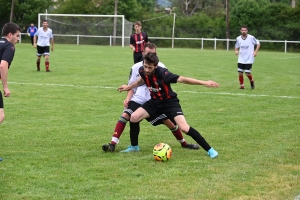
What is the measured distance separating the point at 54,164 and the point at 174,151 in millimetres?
1810

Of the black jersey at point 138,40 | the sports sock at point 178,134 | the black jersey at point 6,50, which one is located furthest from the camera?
the black jersey at point 138,40

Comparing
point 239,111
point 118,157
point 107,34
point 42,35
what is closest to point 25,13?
point 107,34

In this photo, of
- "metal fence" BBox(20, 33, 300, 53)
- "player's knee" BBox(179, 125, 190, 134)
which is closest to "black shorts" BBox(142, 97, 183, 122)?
"player's knee" BBox(179, 125, 190, 134)

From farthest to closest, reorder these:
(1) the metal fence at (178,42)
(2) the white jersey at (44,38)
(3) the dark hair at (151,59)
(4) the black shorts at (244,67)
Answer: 1. (1) the metal fence at (178,42)
2. (2) the white jersey at (44,38)
3. (4) the black shorts at (244,67)
4. (3) the dark hair at (151,59)

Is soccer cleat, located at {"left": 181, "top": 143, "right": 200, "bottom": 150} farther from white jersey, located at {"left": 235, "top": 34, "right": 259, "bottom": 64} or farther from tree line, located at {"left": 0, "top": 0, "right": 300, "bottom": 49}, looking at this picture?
tree line, located at {"left": 0, "top": 0, "right": 300, "bottom": 49}

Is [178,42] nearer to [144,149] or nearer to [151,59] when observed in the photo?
[144,149]

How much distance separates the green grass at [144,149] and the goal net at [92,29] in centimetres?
3084

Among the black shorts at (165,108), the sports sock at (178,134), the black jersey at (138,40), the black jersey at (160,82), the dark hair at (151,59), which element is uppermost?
the black jersey at (138,40)

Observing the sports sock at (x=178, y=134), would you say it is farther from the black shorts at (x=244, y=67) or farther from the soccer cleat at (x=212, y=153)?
the black shorts at (x=244, y=67)

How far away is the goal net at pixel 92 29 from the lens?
151 feet

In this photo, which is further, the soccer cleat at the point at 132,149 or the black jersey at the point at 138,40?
the black jersey at the point at 138,40

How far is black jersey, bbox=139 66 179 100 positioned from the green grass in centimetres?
86

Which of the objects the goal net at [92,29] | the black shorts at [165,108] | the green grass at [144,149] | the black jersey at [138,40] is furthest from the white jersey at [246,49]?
the goal net at [92,29]

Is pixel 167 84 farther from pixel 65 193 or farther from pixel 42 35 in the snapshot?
pixel 42 35
